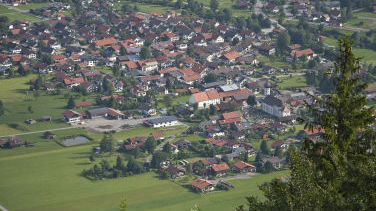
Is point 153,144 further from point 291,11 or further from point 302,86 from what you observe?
point 291,11

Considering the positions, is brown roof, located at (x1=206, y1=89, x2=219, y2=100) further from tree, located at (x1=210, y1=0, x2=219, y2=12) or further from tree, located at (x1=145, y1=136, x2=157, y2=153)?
tree, located at (x1=210, y1=0, x2=219, y2=12)

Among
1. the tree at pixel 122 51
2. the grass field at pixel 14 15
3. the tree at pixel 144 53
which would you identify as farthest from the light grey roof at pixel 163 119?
the grass field at pixel 14 15

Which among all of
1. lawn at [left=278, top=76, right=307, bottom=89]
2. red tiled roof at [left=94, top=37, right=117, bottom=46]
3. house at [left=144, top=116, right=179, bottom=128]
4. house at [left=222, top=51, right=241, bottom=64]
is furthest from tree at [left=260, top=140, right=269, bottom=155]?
red tiled roof at [left=94, top=37, right=117, bottom=46]

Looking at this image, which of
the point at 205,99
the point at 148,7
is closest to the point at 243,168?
the point at 205,99

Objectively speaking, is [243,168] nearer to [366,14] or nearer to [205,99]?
[205,99]

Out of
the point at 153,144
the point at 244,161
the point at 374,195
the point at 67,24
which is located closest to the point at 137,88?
the point at 153,144

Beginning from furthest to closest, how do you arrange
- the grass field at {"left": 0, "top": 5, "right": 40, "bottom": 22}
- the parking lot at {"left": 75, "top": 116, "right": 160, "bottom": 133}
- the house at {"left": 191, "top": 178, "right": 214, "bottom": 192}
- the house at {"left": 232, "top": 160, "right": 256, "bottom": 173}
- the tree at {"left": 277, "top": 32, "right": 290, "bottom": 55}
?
the grass field at {"left": 0, "top": 5, "right": 40, "bottom": 22}, the tree at {"left": 277, "top": 32, "right": 290, "bottom": 55}, the parking lot at {"left": 75, "top": 116, "right": 160, "bottom": 133}, the house at {"left": 232, "top": 160, "right": 256, "bottom": 173}, the house at {"left": 191, "top": 178, "right": 214, "bottom": 192}
